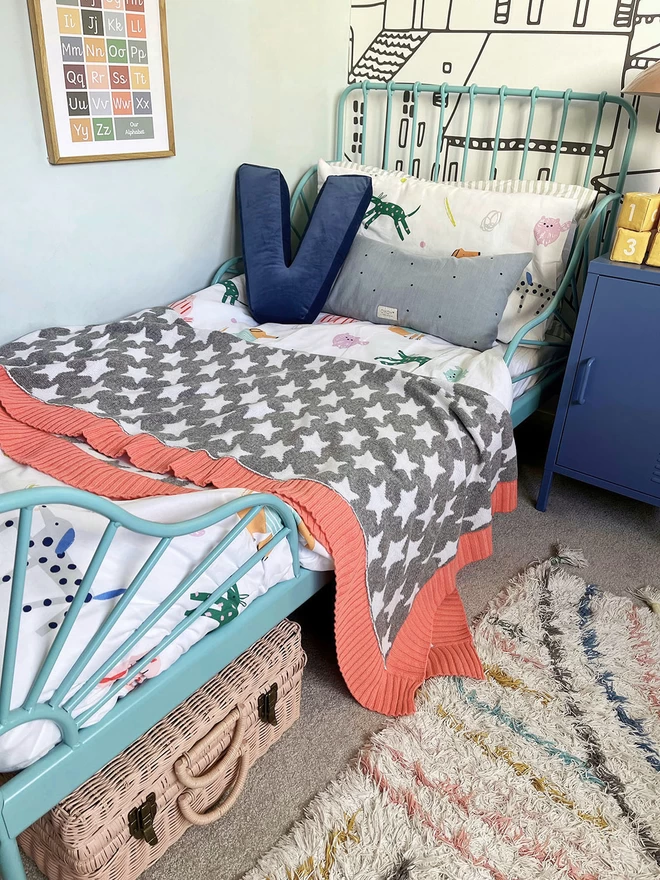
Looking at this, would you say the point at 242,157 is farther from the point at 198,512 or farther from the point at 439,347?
the point at 198,512

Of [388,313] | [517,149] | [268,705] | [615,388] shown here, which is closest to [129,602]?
[268,705]

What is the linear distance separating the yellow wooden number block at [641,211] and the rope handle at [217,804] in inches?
63.0

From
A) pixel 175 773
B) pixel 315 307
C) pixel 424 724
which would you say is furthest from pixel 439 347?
pixel 175 773

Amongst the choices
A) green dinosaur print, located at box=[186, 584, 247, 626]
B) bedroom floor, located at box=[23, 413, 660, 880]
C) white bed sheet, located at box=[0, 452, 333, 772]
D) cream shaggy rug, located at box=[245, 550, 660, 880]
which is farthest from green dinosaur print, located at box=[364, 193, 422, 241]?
green dinosaur print, located at box=[186, 584, 247, 626]

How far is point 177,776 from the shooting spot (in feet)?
3.70

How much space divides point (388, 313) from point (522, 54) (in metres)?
0.92

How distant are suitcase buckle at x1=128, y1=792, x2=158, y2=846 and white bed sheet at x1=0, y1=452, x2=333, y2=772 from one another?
8.3 inches

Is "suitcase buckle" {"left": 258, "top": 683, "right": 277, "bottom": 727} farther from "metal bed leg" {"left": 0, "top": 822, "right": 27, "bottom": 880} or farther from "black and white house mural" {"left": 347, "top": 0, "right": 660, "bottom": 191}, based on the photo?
"black and white house mural" {"left": 347, "top": 0, "right": 660, "bottom": 191}

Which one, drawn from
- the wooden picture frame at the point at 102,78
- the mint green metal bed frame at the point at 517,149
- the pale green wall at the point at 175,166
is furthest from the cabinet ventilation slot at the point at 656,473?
the wooden picture frame at the point at 102,78

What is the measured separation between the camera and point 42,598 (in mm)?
964

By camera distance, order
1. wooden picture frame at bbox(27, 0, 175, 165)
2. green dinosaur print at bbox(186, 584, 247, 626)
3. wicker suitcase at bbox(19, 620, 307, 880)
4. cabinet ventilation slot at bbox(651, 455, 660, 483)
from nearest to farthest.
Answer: wicker suitcase at bbox(19, 620, 307, 880) → green dinosaur print at bbox(186, 584, 247, 626) → wooden picture frame at bbox(27, 0, 175, 165) → cabinet ventilation slot at bbox(651, 455, 660, 483)

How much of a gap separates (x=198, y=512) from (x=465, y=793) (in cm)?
72

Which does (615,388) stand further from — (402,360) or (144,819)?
(144,819)

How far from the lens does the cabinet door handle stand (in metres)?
1.94
